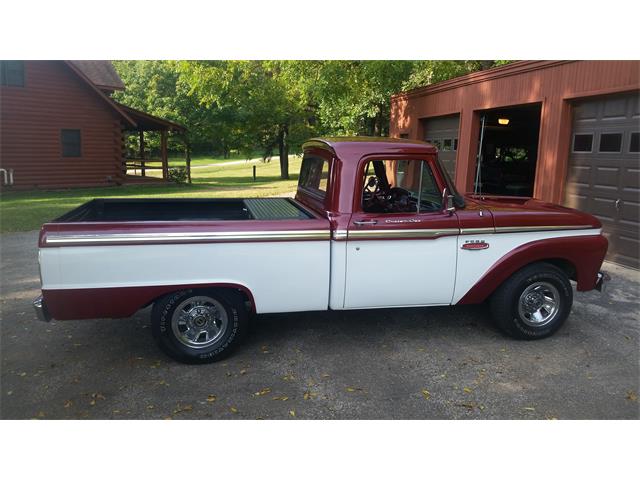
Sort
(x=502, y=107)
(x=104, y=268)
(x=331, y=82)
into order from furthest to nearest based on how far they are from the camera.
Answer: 1. (x=331, y=82)
2. (x=502, y=107)
3. (x=104, y=268)

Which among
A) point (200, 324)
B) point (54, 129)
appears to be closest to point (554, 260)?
point (200, 324)

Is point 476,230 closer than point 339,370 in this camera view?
No

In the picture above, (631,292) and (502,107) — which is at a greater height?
(502,107)

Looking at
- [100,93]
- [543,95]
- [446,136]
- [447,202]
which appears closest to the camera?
[447,202]

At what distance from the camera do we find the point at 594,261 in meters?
5.29

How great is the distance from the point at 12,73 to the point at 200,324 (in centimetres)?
1972

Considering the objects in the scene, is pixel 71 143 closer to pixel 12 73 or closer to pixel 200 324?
pixel 12 73

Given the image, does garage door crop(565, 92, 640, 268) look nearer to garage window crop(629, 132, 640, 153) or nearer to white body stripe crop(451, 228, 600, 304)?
garage window crop(629, 132, 640, 153)

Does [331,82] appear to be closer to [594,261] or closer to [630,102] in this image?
[630,102]

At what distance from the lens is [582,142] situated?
29.9ft

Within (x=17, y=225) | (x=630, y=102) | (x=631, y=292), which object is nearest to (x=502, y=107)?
(x=630, y=102)

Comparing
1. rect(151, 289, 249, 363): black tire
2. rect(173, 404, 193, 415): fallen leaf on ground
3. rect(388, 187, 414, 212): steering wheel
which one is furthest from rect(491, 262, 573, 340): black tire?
rect(173, 404, 193, 415): fallen leaf on ground

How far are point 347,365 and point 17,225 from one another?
33.9 ft

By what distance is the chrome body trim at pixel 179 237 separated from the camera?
13.2 ft
